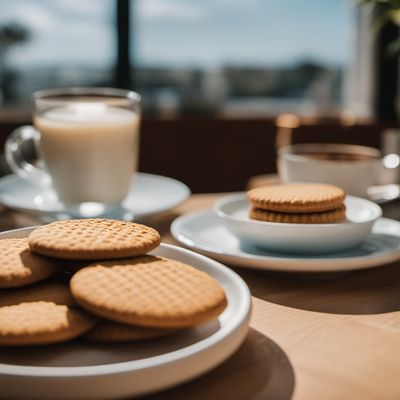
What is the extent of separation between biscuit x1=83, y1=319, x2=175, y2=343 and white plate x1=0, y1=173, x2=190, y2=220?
423mm

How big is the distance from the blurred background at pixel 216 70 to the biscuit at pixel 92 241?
1.95 metres

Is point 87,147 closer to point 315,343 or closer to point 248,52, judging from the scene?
point 315,343

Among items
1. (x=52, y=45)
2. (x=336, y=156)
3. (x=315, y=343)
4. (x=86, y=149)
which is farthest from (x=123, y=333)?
(x=52, y=45)

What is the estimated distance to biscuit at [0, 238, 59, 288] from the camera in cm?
44

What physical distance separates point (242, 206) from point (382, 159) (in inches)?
14.3

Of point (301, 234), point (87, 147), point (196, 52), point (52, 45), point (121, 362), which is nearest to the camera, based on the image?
point (121, 362)

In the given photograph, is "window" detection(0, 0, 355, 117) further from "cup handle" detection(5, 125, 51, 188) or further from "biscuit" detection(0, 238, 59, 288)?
"biscuit" detection(0, 238, 59, 288)

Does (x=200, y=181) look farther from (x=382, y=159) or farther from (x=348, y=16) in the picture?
(x=382, y=159)

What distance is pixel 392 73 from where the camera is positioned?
311 cm

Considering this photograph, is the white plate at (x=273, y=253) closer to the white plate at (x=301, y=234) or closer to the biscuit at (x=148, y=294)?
the white plate at (x=301, y=234)

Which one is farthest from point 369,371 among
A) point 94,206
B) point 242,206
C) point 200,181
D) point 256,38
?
point 256,38

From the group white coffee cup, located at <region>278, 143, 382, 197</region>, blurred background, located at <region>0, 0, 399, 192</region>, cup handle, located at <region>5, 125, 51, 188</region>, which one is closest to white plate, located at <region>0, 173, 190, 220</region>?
cup handle, located at <region>5, 125, 51, 188</region>

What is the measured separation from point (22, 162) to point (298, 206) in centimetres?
54

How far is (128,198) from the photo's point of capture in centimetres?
100
